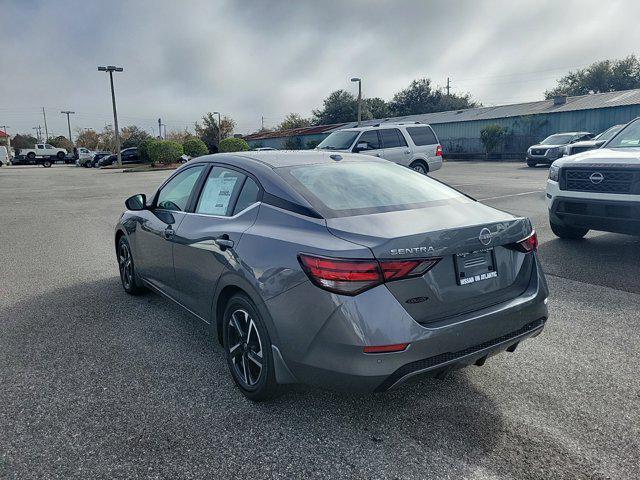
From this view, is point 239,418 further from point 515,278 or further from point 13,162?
point 13,162

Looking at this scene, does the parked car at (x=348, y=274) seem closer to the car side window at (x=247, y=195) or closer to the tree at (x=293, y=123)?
the car side window at (x=247, y=195)

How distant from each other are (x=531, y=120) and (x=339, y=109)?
37563 mm

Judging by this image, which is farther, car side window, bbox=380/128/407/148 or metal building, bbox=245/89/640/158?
metal building, bbox=245/89/640/158

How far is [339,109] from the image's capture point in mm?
69375

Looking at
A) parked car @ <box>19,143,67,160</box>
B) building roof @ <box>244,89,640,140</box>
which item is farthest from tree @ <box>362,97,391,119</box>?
parked car @ <box>19,143,67,160</box>

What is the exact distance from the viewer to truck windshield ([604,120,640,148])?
22.1 feet

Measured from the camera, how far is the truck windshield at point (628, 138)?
22.1ft

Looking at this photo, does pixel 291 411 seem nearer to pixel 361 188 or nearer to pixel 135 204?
pixel 361 188

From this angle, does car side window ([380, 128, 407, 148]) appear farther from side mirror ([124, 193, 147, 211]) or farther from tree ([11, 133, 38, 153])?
tree ([11, 133, 38, 153])

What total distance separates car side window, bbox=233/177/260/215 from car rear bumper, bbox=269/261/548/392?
861 mm

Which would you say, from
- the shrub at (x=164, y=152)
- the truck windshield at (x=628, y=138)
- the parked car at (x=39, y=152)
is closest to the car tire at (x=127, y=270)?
the truck windshield at (x=628, y=138)

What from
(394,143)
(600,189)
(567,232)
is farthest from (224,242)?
(394,143)

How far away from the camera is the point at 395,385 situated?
2459mm

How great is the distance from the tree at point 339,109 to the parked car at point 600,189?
61.4 m
